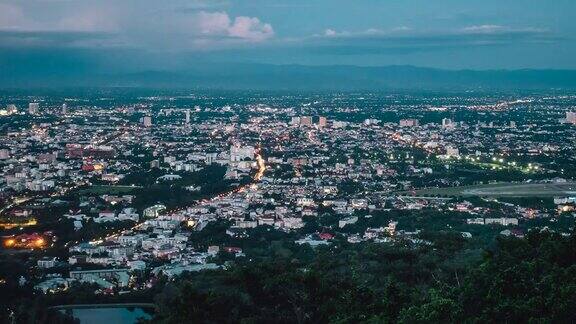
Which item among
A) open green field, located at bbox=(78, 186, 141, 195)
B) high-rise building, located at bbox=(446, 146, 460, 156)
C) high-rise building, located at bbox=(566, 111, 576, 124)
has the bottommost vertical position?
open green field, located at bbox=(78, 186, 141, 195)

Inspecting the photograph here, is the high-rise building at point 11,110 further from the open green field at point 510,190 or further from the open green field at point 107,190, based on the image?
the open green field at point 510,190

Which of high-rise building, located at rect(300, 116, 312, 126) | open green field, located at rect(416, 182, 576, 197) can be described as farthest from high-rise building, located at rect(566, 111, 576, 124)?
open green field, located at rect(416, 182, 576, 197)

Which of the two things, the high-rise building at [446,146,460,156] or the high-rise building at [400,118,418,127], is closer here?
the high-rise building at [446,146,460,156]

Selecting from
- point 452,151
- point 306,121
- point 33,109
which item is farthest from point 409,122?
point 33,109

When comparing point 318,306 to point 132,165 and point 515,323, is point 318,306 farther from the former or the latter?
point 132,165

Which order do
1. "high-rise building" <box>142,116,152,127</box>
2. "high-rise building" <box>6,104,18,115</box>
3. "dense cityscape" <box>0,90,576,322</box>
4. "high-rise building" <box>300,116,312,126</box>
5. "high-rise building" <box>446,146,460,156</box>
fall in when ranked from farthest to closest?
"high-rise building" <box>6,104,18,115</box>, "high-rise building" <box>300,116,312,126</box>, "high-rise building" <box>142,116,152,127</box>, "high-rise building" <box>446,146,460,156</box>, "dense cityscape" <box>0,90,576,322</box>

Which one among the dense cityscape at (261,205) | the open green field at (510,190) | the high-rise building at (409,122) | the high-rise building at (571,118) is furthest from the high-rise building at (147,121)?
the open green field at (510,190)

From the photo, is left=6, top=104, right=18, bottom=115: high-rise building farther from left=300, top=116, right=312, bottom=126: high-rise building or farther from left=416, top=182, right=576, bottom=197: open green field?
left=416, top=182, right=576, bottom=197: open green field

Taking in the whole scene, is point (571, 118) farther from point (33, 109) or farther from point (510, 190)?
point (33, 109)

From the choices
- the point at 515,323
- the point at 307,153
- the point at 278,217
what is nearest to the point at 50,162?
the point at 307,153
